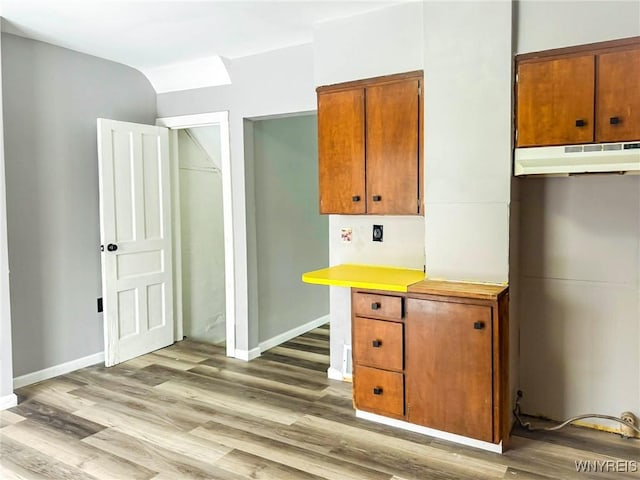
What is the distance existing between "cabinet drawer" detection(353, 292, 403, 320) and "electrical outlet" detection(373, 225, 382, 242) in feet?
Result: 2.08

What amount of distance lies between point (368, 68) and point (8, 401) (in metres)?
3.34

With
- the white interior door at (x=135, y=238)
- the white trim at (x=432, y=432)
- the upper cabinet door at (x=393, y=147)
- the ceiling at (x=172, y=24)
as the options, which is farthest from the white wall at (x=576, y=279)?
the white interior door at (x=135, y=238)

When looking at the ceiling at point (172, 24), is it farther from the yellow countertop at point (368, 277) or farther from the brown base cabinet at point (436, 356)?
the brown base cabinet at point (436, 356)

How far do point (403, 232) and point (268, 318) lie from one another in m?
1.75

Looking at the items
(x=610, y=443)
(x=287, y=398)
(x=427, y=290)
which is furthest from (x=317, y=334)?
(x=610, y=443)

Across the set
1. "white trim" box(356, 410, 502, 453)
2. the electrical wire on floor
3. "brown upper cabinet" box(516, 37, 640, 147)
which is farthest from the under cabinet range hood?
"white trim" box(356, 410, 502, 453)

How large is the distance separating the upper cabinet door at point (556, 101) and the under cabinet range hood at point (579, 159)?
0.05 meters

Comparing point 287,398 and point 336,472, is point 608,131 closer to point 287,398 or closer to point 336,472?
point 336,472

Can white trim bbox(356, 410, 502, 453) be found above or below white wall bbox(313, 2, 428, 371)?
below

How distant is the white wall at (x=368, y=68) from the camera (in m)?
3.18

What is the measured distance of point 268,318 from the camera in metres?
4.59

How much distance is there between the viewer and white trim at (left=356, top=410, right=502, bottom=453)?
268 cm

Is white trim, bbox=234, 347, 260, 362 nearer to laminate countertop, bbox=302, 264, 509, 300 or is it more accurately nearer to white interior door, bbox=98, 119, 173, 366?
white interior door, bbox=98, 119, 173, 366

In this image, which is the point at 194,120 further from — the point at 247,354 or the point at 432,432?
the point at 432,432
